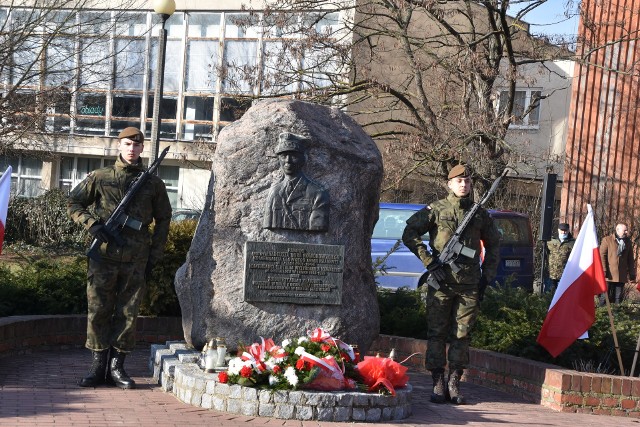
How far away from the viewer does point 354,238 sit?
8922 millimetres

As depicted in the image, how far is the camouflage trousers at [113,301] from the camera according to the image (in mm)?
8617

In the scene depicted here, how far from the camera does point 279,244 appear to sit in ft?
28.4

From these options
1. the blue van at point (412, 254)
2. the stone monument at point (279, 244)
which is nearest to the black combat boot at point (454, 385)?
the stone monument at point (279, 244)

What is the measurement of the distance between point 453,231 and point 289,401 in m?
2.29

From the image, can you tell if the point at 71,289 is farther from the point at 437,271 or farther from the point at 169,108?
the point at 169,108

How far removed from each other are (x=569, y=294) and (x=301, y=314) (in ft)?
8.22

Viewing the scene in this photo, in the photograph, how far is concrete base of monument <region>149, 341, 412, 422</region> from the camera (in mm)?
7551

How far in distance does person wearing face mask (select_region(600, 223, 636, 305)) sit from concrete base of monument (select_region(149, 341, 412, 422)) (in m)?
10.8

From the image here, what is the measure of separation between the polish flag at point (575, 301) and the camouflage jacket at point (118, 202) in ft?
11.8

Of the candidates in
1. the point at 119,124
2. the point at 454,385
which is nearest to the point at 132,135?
the point at 454,385

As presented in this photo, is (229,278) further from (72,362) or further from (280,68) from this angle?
(280,68)

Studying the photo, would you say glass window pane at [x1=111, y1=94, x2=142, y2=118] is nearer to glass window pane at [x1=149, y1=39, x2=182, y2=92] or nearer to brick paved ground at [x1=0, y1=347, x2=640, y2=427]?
glass window pane at [x1=149, y1=39, x2=182, y2=92]

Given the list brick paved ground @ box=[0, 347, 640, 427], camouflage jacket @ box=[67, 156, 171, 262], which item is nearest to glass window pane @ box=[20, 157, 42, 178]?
brick paved ground @ box=[0, 347, 640, 427]

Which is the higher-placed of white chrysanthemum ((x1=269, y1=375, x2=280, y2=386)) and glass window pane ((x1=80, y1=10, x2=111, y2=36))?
glass window pane ((x1=80, y1=10, x2=111, y2=36))
